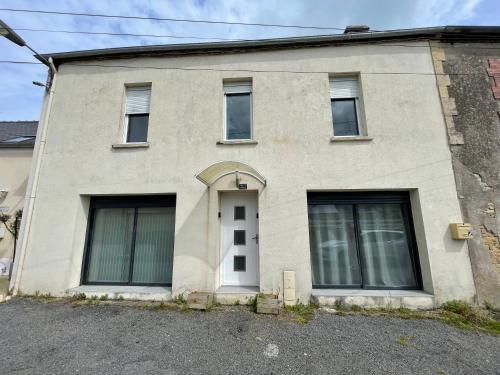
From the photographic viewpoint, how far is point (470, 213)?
5.12 metres

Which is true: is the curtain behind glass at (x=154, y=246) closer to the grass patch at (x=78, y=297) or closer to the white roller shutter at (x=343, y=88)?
the grass patch at (x=78, y=297)

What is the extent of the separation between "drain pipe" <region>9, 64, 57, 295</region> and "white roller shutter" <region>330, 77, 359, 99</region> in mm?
7458

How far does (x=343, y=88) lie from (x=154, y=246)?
20.3 ft

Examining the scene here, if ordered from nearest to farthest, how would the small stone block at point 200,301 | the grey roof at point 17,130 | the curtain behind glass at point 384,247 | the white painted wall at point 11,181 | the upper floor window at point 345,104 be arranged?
the small stone block at point 200,301 → the curtain behind glass at point 384,247 → the upper floor window at point 345,104 → the white painted wall at point 11,181 → the grey roof at point 17,130

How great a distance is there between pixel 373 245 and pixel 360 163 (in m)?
1.93

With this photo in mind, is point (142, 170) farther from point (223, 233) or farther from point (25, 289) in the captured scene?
point (25, 289)

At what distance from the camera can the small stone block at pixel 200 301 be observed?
4.69 m

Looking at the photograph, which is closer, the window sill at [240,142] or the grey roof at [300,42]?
the window sill at [240,142]

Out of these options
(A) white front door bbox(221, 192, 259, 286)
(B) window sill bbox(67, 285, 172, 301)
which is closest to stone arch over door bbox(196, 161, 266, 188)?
(A) white front door bbox(221, 192, 259, 286)

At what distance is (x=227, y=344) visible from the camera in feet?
11.7

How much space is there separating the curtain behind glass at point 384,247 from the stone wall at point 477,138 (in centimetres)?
121

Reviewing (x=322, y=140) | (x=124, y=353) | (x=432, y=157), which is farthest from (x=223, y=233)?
Answer: (x=432, y=157)

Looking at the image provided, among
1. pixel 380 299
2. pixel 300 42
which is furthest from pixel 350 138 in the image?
pixel 380 299

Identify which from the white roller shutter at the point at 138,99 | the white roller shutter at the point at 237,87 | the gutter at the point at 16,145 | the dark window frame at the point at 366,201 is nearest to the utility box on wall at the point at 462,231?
the dark window frame at the point at 366,201
